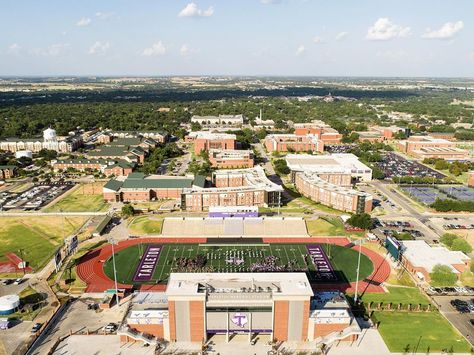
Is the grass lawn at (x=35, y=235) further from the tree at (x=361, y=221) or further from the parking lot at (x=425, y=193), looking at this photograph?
the parking lot at (x=425, y=193)

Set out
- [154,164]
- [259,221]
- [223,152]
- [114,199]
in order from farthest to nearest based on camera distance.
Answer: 1. [223,152]
2. [154,164]
3. [114,199]
4. [259,221]

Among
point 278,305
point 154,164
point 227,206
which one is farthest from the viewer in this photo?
point 154,164

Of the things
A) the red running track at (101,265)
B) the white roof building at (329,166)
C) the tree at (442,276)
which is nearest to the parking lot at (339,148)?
the white roof building at (329,166)

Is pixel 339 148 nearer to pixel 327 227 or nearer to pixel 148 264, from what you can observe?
pixel 327 227

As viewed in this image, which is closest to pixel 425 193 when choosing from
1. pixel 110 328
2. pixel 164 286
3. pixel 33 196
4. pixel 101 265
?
pixel 164 286

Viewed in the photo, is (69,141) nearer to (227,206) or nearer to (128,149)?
(128,149)

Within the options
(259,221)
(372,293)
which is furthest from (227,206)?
(372,293)

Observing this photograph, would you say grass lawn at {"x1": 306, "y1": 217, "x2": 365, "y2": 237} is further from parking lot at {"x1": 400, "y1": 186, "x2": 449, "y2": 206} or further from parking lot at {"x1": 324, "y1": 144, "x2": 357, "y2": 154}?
parking lot at {"x1": 324, "y1": 144, "x2": 357, "y2": 154}
